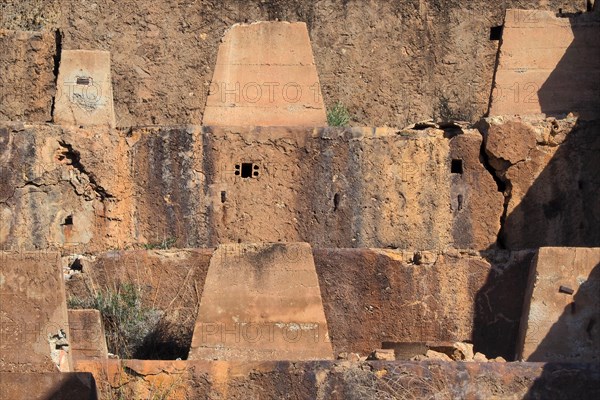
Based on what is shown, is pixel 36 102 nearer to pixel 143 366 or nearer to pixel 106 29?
pixel 106 29

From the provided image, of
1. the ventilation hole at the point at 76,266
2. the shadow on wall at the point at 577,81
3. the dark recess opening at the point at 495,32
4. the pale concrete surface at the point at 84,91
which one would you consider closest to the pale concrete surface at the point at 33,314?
the ventilation hole at the point at 76,266

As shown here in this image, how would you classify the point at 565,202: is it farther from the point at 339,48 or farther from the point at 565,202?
the point at 339,48

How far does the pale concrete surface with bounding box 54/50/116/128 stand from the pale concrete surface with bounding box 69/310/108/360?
9.63ft

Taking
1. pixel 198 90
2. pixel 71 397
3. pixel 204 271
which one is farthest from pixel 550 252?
pixel 198 90

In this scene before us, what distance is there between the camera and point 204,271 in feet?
58.6

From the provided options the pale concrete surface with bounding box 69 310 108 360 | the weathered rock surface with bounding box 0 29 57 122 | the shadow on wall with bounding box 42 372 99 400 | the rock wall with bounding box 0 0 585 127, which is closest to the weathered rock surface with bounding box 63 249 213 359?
the pale concrete surface with bounding box 69 310 108 360

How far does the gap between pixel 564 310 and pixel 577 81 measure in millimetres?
3098

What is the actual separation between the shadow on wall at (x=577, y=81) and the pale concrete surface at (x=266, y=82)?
80.7 inches

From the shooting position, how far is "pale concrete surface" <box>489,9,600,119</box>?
19.2 m

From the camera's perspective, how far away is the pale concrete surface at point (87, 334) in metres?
16.7

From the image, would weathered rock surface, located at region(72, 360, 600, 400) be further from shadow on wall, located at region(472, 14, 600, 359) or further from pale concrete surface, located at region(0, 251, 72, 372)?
shadow on wall, located at region(472, 14, 600, 359)

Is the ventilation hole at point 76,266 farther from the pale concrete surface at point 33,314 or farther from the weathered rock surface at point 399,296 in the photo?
the pale concrete surface at point 33,314

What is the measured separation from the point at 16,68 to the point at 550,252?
6825mm

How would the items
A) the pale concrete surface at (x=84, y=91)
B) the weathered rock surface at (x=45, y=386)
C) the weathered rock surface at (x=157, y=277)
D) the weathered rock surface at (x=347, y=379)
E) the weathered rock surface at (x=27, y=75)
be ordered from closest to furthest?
the weathered rock surface at (x=45, y=386) → the weathered rock surface at (x=347, y=379) → the weathered rock surface at (x=157, y=277) → the pale concrete surface at (x=84, y=91) → the weathered rock surface at (x=27, y=75)
